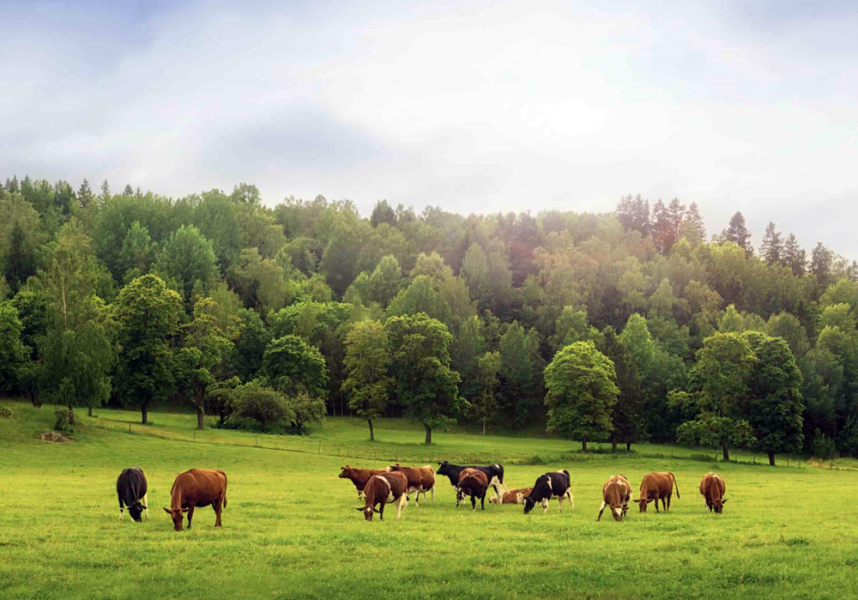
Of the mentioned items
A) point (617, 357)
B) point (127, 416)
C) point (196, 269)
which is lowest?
point (127, 416)

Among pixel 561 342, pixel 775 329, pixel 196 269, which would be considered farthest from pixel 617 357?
pixel 196 269

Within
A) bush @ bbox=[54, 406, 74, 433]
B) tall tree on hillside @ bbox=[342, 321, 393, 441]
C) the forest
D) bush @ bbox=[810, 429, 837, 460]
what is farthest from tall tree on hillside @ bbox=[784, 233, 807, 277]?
bush @ bbox=[54, 406, 74, 433]

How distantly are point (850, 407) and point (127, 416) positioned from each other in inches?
3810

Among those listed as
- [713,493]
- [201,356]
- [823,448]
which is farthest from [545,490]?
[823,448]

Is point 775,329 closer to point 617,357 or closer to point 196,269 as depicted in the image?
point 617,357

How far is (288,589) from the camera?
17.6 meters

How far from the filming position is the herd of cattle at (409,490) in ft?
79.5

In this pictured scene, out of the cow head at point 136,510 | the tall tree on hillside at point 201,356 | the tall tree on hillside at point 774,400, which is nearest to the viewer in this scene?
the cow head at point 136,510

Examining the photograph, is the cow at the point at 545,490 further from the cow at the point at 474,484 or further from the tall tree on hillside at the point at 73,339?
the tall tree on hillside at the point at 73,339

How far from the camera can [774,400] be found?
7962 cm

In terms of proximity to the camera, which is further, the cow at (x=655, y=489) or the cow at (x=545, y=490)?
the cow at (x=655, y=489)

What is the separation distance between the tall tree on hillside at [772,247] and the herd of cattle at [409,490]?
163766 millimetres

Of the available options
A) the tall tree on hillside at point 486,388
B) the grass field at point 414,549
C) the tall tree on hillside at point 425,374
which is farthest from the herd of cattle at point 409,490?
the tall tree on hillside at point 486,388

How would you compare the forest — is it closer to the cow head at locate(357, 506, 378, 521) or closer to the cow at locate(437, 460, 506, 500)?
the cow at locate(437, 460, 506, 500)
